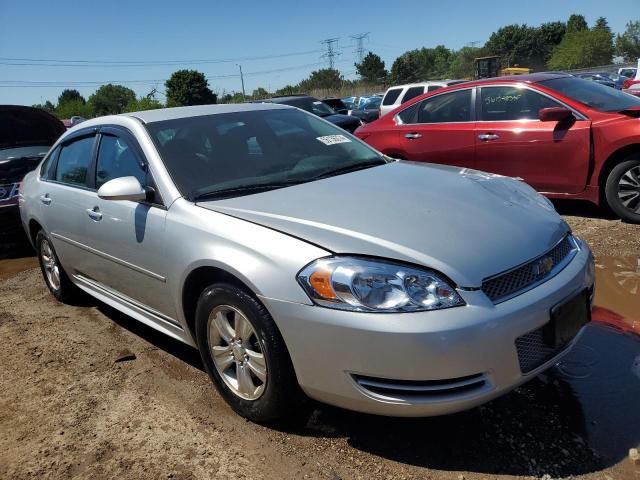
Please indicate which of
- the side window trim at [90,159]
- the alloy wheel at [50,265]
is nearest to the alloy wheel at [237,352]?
the side window trim at [90,159]

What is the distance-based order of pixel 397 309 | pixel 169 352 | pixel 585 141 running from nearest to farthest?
pixel 397 309, pixel 169 352, pixel 585 141

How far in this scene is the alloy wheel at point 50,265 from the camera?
471 cm

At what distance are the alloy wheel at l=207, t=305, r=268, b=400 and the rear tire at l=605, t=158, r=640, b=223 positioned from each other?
435 cm

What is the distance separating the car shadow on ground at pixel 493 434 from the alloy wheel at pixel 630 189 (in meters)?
3.15

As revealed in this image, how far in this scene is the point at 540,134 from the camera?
577 centimetres

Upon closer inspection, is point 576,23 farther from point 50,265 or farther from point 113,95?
point 50,265

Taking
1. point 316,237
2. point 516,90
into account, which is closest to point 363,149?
point 316,237

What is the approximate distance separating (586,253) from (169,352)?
8.59ft

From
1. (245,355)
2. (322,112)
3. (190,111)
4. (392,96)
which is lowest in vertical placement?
(245,355)

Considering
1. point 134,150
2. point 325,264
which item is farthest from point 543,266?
point 134,150

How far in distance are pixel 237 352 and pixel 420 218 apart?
1.08 m

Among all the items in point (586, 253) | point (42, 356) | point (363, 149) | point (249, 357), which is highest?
point (363, 149)

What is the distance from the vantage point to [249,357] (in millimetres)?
2615

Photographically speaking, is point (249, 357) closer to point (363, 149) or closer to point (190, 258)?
point (190, 258)
